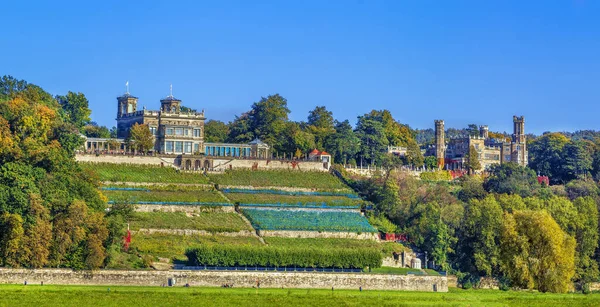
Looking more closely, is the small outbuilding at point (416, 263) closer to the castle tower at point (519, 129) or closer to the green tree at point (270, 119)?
the green tree at point (270, 119)

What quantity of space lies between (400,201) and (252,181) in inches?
563

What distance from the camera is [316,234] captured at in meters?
103

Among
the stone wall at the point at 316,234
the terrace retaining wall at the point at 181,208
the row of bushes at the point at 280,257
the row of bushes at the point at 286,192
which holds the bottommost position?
the row of bushes at the point at 280,257

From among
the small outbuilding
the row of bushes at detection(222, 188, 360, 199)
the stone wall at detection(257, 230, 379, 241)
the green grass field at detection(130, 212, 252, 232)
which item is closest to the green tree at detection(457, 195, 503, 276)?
the small outbuilding

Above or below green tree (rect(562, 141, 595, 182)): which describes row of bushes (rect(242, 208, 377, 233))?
below

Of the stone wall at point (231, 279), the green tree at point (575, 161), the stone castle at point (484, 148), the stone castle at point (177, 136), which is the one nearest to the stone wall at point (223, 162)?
the stone castle at point (177, 136)

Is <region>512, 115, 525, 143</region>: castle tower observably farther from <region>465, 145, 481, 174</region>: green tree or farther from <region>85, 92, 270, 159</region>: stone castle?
<region>85, 92, 270, 159</region>: stone castle

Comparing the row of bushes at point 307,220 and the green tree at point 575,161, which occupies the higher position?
the green tree at point 575,161

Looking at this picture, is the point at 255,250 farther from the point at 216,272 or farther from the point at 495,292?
the point at 495,292

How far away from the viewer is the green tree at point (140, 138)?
4821 inches

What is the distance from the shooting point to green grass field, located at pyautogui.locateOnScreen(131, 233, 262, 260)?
90.2 metres

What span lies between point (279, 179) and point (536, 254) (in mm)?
34280

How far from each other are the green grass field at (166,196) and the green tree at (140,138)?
14.3 metres

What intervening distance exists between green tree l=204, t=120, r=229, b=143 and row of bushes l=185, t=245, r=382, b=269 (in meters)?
50.3
